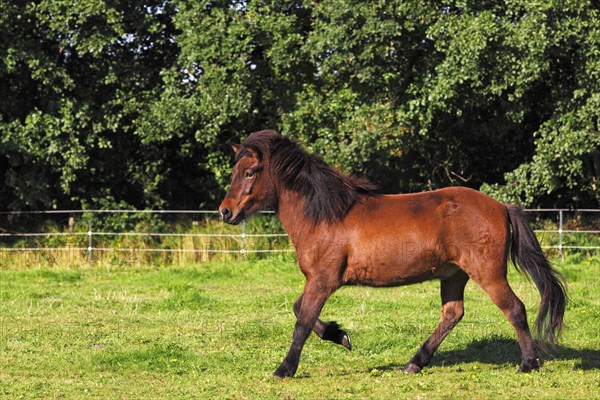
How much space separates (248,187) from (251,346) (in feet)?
6.60

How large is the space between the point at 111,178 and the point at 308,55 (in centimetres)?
616

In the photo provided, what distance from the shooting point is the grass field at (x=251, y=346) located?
706 cm

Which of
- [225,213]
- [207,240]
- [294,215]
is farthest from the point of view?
[207,240]

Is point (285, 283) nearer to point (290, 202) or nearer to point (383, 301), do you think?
point (383, 301)

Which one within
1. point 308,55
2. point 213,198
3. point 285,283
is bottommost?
point 285,283

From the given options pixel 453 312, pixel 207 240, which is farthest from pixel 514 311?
pixel 207 240

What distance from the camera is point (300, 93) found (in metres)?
18.6

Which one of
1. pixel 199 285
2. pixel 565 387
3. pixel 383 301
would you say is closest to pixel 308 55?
pixel 199 285

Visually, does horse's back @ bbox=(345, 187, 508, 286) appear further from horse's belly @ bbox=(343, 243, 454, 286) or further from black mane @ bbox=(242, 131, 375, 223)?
black mane @ bbox=(242, 131, 375, 223)

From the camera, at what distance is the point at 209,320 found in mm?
10727

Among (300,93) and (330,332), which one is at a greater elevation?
(300,93)

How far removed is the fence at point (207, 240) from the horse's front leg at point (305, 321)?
10404 mm

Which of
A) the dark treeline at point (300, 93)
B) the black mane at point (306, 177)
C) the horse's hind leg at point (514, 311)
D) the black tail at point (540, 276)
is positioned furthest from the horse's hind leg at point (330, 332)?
the dark treeline at point (300, 93)

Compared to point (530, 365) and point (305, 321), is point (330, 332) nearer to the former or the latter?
point (305, 321)
